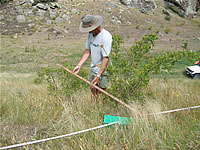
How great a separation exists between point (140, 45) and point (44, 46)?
13765 millimetres

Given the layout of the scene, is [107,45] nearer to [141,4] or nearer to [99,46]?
[99,46]

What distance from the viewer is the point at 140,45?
314 cm

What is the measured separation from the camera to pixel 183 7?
3309 cm

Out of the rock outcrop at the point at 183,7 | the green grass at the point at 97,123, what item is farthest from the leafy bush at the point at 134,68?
the rock outcrop at the point at 183,7

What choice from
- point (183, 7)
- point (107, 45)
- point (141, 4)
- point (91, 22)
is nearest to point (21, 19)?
point (141, 4)

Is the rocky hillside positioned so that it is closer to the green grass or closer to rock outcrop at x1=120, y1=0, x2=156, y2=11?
rock outcrop at x1=120, y1=0, x2=156, y2=11

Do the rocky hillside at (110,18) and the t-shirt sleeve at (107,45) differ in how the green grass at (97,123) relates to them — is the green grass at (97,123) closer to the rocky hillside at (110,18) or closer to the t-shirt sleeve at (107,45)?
the t-shirt sleeve at (107,45)

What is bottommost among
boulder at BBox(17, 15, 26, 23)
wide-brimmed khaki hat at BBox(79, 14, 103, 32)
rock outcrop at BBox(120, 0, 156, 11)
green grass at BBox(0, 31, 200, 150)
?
boulder at BBox(17, 15, 26, 23)

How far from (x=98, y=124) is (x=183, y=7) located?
Result: 3594 centimetres

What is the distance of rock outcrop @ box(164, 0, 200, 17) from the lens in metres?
32.0

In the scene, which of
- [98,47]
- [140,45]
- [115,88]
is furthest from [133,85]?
[98,47]

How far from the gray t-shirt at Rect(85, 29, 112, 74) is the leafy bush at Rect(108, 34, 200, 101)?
0.13m

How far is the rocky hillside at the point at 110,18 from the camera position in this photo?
19.6 metres

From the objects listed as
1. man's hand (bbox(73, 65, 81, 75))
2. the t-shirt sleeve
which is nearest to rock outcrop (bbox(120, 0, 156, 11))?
man's hand (bbox(73, 65, 81, 75))
